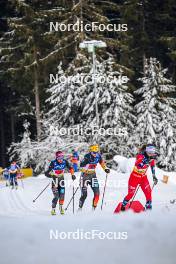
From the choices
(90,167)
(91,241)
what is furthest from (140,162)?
(91,241)

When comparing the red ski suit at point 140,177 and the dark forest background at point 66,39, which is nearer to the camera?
the red ski suit at point 140,177

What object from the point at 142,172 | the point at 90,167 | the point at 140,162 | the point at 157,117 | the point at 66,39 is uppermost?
the point at 66,39

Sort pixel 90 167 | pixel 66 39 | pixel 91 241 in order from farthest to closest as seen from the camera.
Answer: pixel 66 39 < pixel 90 167 < pixel 91 241

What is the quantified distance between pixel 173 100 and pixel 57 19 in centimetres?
1011

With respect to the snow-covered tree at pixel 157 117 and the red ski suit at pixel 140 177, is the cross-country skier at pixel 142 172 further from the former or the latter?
the snow-covered tree at pixel 157 117

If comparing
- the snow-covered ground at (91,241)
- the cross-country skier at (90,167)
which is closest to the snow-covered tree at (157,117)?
the cross-country skier at (90,167)

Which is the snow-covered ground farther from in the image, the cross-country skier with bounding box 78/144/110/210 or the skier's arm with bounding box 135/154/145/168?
the cross-country skier with bounding box 78/144/110/210

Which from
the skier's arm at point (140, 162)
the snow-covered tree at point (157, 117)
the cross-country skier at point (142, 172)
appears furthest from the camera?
the snow-covered tree at point (157, 117)

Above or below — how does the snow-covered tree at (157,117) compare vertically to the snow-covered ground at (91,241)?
below

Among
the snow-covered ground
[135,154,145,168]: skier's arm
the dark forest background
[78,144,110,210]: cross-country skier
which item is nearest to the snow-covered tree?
the dark forest background

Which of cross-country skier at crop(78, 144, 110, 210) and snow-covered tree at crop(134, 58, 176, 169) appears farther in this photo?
snow-covered tree at crop(134, 58, 176, 169)

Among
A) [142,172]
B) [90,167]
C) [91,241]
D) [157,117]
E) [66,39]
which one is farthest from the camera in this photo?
[66,39]

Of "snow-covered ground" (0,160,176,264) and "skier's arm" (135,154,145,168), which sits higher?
"snow-covered ground" (0,160,176,264)

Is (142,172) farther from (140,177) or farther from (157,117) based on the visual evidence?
(157,117)
